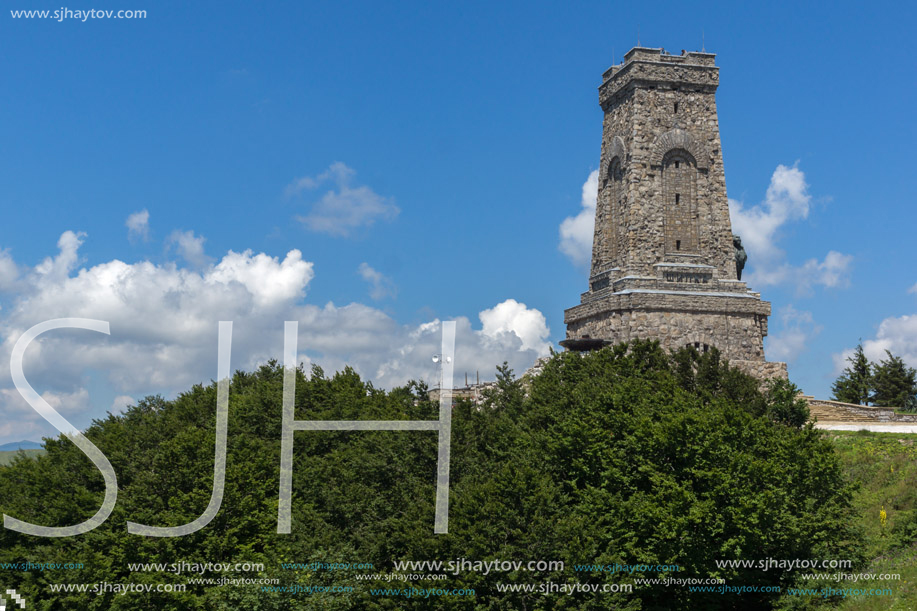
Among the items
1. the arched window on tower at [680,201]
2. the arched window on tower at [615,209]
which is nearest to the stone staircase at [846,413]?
the arched window on tower at [680,201]

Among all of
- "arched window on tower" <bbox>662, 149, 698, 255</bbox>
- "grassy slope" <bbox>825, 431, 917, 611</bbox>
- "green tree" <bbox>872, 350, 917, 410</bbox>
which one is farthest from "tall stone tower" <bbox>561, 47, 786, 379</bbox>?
"green tree" <bbox>872, 350, 917, 410</bbox>

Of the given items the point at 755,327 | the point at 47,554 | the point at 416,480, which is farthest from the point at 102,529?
the point at 755,327

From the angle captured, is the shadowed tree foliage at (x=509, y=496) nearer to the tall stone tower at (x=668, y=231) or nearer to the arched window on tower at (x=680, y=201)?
the tall stone tower at (x=668, y=231)

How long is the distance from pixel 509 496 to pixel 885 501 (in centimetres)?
1756

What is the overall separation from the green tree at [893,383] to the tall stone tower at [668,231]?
20776mm

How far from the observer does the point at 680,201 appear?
52.2 m

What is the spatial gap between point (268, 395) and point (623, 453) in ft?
66.6

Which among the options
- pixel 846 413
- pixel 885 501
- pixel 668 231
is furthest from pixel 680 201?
pixel 885 501

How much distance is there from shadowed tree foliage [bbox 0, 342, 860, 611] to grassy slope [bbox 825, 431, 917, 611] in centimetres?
149

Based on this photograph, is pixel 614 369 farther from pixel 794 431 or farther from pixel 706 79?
pixel 706 79

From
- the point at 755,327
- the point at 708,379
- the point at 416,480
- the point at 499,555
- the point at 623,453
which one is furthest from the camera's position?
the point at 755,327

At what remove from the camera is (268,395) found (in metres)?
47.3

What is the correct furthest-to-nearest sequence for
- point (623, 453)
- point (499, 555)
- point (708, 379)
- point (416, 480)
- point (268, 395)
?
point (268, 395) < point (708, 379) < point (416, 480) < point (623, 453) < point (499, 555)

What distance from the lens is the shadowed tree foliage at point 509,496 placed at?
106 ft
